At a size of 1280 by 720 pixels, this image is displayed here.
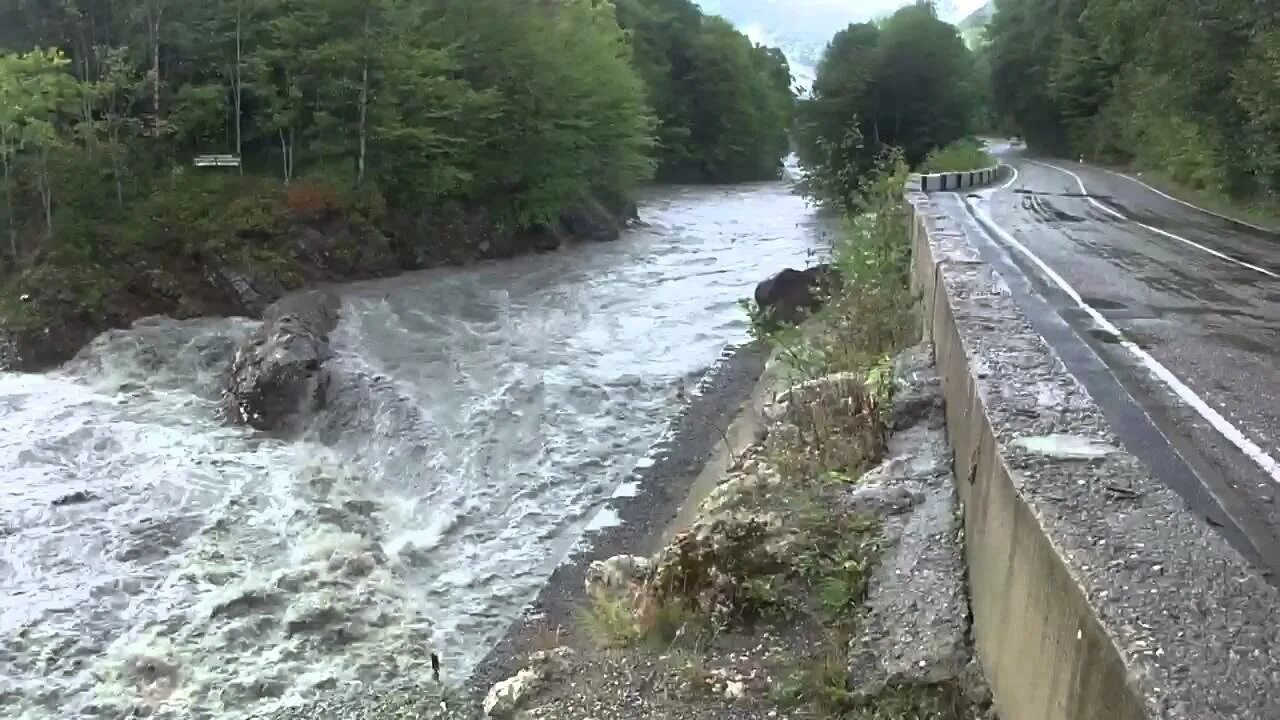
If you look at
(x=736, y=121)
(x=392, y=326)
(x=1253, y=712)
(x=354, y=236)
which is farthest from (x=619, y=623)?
(x=736, y=121)

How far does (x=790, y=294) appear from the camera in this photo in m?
20.0

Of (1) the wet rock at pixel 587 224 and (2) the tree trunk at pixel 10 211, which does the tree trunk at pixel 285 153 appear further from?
(1) the wet rock at pixel 587 224

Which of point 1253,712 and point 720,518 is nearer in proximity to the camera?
point 1253,712

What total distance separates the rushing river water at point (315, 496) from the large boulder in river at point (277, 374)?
1.52ft

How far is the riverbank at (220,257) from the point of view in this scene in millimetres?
20375

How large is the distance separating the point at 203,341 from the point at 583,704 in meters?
17.2

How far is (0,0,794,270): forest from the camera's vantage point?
2245 cm

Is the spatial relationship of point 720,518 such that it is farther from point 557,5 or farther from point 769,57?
point 769,57

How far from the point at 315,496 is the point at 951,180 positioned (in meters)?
18.1

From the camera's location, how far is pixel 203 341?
2008 cm

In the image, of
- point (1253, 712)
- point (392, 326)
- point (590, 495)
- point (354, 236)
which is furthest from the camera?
point (354, 236)

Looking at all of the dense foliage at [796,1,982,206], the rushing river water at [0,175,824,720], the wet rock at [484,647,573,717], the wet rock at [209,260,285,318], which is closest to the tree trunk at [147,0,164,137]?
the wet rock at [209,260,285,318]

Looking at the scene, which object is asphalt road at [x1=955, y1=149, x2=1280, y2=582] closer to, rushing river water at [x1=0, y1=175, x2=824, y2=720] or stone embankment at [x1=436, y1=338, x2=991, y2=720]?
stone embankment at [x1=436, y1=338, x2=991, y2=720]

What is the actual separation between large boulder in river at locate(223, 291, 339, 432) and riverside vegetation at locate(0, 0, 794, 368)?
4.62 metres
